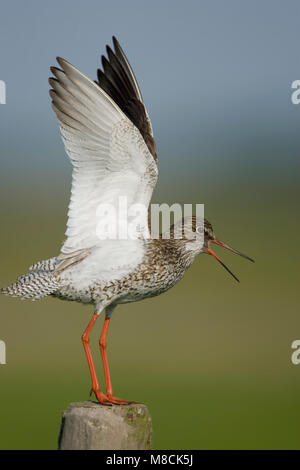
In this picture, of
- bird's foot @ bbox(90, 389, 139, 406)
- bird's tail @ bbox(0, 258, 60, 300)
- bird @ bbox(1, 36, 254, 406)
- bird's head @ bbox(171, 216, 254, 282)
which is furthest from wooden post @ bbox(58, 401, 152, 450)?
A: bird's head @ bbox(171, 216, 254, 282)

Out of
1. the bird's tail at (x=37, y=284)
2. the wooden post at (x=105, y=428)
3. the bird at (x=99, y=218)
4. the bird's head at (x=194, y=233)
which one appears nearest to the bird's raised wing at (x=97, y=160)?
the bird at (x=99, y=218)

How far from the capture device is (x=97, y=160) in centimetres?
643

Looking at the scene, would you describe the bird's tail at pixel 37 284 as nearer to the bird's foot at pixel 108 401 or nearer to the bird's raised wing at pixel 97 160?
the bird's raised wing at pixel 97 160

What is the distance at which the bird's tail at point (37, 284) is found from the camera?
6.57 meters

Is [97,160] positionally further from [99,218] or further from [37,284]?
[37,284]

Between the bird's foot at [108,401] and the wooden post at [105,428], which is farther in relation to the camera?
the bird's foot at [108,401]

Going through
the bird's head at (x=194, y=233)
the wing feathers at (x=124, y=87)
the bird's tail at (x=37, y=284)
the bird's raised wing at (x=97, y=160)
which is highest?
the wing feathers at (x=124, y=87)

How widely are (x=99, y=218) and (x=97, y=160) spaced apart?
56 centimetres

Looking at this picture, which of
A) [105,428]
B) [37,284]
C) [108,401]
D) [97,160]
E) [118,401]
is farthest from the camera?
[37,284]

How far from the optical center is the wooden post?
5238 millimetres

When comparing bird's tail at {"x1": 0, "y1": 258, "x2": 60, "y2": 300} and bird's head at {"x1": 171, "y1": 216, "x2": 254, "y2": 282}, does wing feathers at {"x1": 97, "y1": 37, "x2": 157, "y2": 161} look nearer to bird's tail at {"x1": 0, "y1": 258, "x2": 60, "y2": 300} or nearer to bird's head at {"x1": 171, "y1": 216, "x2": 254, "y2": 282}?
bird's head at {"x1": 171, "y1": 216, "x2": 254, "y2": 282}

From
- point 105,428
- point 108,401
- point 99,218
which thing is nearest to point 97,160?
point 99,218
